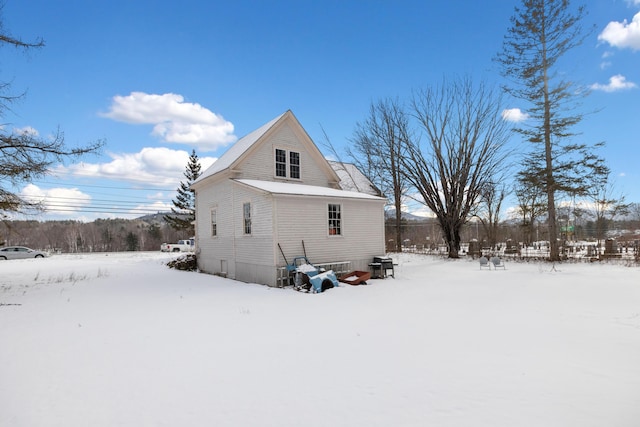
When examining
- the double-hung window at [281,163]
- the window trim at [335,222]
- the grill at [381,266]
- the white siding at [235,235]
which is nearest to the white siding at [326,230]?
the window trim at [335,222]

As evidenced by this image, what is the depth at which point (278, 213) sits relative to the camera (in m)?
13.0

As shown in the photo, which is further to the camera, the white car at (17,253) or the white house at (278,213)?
the white car at (17,253)

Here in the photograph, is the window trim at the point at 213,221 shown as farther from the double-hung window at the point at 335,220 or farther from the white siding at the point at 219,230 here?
the double-hung window at the point at 335,220

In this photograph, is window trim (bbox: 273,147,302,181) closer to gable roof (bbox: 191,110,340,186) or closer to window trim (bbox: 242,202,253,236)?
gable roof (bbox: 191,110,340,186)

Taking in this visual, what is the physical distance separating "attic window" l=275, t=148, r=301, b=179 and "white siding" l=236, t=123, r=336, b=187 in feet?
0.68

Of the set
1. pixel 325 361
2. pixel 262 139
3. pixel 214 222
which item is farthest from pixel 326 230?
pixel 325 361

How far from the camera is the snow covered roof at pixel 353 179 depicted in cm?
2609

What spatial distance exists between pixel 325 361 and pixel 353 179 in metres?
22.7

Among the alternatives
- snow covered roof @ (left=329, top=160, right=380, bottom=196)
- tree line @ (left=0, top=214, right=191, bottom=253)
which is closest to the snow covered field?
snow covered roof @ (left=329, top=160, right=380, bottom=196)

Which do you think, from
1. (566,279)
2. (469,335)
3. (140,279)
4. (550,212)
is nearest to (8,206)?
(140,279)

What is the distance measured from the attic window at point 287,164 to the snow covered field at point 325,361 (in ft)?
28.2

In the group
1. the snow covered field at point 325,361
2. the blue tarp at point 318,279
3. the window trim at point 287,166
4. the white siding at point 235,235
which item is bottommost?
the snow covered field at point 325,361

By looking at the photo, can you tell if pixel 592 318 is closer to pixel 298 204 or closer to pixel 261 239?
pixel 298 204

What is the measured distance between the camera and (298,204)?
1362 centimetres
